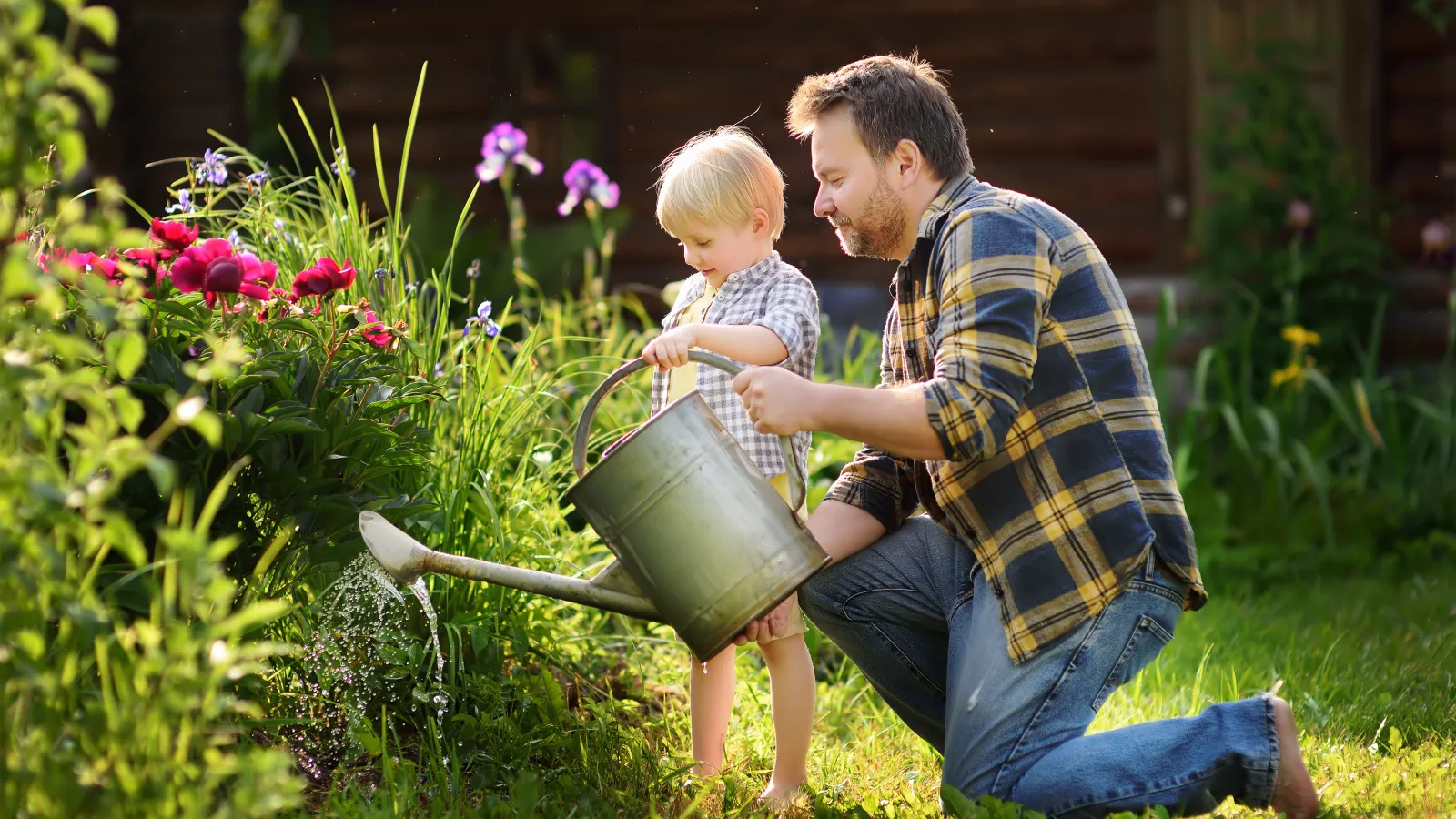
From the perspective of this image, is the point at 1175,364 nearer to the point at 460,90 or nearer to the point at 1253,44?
the point at 1253,44

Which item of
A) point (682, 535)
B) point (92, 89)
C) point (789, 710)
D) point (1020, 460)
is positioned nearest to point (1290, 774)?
point (1020, 460)

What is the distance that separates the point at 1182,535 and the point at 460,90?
220 inches

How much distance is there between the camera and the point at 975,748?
1.95 meters

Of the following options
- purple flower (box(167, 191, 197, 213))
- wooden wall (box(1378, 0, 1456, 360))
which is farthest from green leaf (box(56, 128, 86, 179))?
wooden wall (box(1378, 0, 1456, 360))

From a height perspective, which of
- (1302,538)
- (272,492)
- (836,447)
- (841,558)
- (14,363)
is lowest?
(1302,538)

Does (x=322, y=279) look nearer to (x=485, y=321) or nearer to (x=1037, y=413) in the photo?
(x=485, y=321)

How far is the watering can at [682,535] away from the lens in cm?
183

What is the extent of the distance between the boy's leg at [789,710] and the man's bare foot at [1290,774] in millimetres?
706

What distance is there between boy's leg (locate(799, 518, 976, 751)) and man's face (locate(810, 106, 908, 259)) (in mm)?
515

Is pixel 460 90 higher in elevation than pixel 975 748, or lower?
higher

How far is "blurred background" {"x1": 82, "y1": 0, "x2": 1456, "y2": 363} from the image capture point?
17.8ft

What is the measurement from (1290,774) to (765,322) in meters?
1.01

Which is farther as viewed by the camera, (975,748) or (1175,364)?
(1175,364)

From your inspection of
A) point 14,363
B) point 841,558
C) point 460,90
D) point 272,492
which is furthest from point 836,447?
point 460,90
